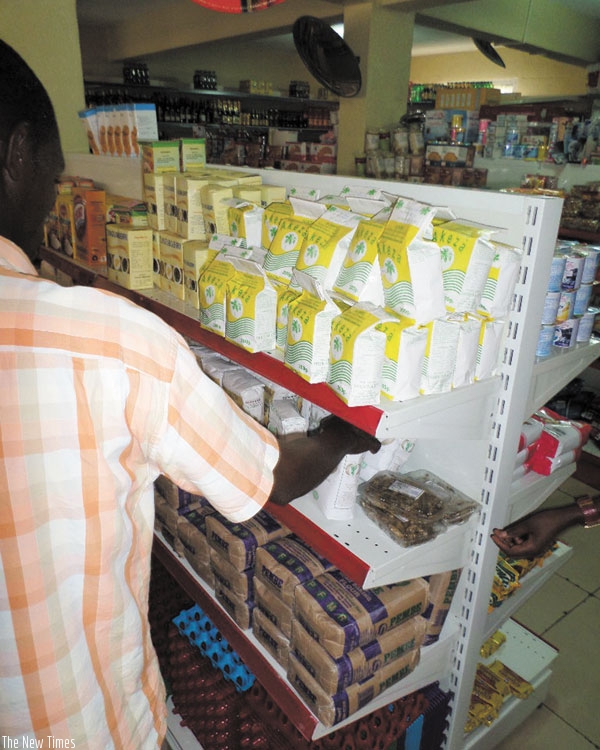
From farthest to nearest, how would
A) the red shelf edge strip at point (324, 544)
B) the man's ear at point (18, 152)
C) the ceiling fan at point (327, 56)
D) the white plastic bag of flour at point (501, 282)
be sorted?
the ceiling fan at point (327, 56)
the red shelf edge strip at point (324, 544)
the white plastic bag of flour at point (501, 282)
the man's ear at point (18, 152)

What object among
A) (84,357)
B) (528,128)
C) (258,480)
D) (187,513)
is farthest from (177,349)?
(528,128)

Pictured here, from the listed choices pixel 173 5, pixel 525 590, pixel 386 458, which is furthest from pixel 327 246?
pixel 173 5

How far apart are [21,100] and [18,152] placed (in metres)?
0.08

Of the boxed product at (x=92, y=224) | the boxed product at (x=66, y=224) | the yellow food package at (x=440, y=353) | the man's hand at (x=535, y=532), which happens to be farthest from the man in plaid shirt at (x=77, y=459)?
the boxed product at (x=66, y=224)

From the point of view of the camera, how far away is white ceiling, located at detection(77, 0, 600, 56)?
8.06 metres

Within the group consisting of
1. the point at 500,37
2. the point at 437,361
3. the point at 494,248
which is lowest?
the point at 437,361

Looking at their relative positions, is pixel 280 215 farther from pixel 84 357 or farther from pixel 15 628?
pixel 15 628

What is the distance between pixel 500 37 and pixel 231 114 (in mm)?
4125

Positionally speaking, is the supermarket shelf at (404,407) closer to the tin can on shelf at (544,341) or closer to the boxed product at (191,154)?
the tin can on shelf at (544,341)

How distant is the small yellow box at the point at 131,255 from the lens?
2.02 m

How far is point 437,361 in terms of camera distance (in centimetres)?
124

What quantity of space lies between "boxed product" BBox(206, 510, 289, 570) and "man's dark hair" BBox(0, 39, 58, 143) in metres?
1.25

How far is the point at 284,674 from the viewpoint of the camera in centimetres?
162

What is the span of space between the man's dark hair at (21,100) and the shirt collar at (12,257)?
16 centimetres
